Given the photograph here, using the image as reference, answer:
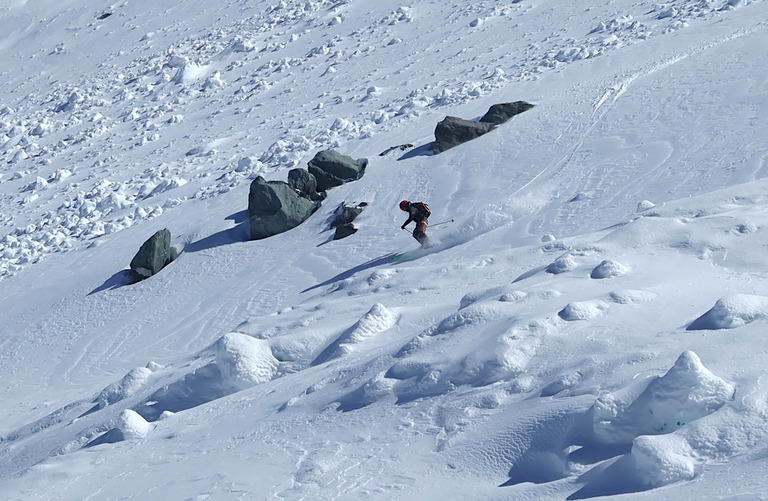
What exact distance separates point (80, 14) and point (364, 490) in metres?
28.5

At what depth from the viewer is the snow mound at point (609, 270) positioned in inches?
298

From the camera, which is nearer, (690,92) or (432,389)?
(432,389)

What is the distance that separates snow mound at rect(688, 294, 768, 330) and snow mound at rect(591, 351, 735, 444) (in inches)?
40.3

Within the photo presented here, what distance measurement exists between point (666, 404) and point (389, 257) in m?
8.07

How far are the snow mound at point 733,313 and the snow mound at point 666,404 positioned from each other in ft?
3.36

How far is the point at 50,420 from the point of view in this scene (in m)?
9.45

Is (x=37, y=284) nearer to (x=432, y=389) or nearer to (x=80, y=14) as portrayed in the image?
(x=432, y=389)

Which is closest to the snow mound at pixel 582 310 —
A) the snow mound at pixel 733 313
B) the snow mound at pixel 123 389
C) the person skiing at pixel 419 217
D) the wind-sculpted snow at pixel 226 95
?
the snow mound at pixel 733 313

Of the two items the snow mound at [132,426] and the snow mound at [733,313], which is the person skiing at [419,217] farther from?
the snow mound at [733,313]

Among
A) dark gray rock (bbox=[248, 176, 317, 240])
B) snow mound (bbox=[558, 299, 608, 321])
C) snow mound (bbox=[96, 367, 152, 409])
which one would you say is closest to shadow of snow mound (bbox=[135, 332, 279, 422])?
snow mound (bbox=[96, 367, 152, 409])

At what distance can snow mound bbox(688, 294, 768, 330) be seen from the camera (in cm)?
577

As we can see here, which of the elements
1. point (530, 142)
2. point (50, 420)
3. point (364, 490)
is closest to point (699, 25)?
point (530, 142)

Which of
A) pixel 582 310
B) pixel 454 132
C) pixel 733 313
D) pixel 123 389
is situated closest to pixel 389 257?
pixel 454 132

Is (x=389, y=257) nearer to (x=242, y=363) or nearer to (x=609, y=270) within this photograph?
(x=242, y=363)
